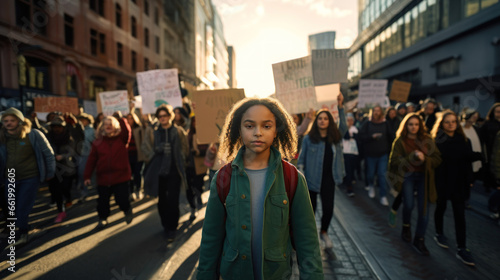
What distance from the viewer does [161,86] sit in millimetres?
8047

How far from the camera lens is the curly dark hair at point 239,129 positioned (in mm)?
1981

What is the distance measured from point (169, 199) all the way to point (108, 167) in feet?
3.91

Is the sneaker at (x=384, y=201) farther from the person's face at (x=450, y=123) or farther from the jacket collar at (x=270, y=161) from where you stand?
the jacket collar at (x=270, y=161)

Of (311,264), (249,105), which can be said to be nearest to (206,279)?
(311,264)

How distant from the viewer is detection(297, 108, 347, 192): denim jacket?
429 cm

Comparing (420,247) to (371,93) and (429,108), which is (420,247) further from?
(371,93)

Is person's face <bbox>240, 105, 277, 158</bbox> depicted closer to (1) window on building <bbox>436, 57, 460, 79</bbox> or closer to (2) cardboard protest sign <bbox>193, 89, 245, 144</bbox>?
(2) cardboard protest sign <bbox>193, 89, 245, 144</bbox>

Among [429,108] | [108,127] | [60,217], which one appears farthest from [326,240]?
[429,108]

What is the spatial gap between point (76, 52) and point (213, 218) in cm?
2171

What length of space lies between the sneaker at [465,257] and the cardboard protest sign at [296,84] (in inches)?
114

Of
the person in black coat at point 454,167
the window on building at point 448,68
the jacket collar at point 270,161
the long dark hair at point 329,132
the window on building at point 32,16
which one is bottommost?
the person in black coat at point 454,167

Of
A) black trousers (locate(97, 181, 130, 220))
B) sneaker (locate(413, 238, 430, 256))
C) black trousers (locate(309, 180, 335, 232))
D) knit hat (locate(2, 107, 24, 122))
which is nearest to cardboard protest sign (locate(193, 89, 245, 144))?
black trousers (locate(97, 181, 130, 220))

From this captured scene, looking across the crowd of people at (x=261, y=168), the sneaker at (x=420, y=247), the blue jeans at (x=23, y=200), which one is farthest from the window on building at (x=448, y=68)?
the blue jeans at (x=23, y=200)

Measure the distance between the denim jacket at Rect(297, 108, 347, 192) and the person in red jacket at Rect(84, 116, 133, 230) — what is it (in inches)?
121
